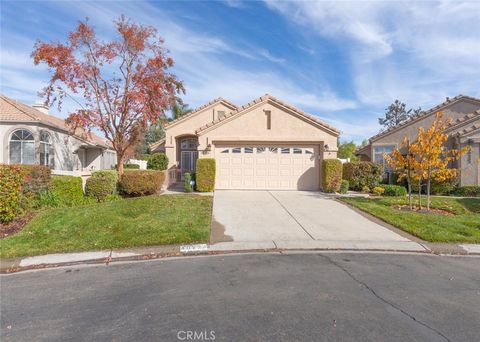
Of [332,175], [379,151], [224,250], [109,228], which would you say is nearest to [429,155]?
[332,175]

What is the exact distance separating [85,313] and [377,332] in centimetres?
354

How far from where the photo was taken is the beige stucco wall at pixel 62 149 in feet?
55.3

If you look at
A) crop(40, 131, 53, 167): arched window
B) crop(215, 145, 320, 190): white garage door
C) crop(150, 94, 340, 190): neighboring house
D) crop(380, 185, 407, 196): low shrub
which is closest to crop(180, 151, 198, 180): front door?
crop(150, 94, 340, 190): neighboring house

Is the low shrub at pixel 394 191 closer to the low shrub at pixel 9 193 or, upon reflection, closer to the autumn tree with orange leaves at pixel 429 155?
the autumn tree with orange leaves at pixel 429 155

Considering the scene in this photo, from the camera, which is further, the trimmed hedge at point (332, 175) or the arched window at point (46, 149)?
the arched window at point (46, 149)

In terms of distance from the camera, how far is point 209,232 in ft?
24.8

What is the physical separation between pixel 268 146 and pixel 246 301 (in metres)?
12.1

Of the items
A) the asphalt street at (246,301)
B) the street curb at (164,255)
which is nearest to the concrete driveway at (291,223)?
the street curb at (164,255)

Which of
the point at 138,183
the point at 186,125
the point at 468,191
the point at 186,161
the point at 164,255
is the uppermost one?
the point at 186,125

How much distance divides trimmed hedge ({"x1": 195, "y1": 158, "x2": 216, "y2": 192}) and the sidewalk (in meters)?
7.82

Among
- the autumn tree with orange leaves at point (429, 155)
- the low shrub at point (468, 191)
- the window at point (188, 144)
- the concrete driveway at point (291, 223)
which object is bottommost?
the concrete driveway at point (291, 223)

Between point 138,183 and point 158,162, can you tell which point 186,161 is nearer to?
point 158,162

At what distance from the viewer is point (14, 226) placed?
26.0 feet

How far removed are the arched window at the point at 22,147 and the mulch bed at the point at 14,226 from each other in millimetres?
10654
